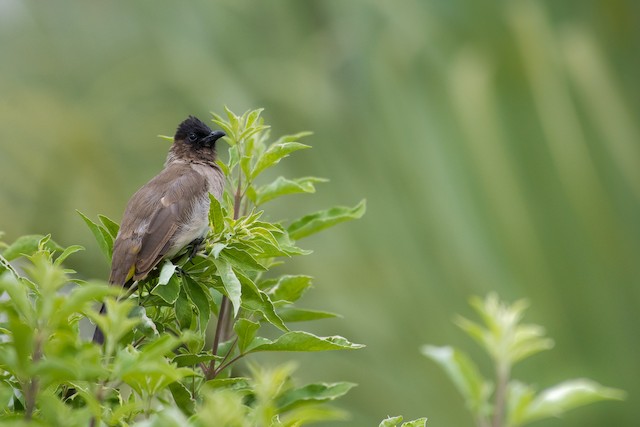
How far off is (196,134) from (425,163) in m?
2.98

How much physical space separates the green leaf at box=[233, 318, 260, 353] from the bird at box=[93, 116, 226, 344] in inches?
19.4

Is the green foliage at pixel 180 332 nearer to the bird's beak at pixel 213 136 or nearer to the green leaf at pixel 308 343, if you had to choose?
the green leaf at pixel 308 343

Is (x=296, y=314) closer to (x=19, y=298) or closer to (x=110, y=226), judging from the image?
(x=110, y=226)

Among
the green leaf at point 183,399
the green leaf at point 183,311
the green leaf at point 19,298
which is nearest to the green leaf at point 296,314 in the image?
the green leaf at point 183,311

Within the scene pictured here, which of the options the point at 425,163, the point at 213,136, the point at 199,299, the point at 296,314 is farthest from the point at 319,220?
the point at 425,163

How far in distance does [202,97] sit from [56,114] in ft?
3.24

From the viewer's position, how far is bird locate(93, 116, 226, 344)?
235 cm

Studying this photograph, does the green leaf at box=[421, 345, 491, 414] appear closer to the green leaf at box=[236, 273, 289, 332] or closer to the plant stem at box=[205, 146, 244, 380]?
the green leaf at box=[236, 273, 289, 332]

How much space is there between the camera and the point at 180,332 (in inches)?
72.5

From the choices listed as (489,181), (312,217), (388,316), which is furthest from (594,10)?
(312,217)

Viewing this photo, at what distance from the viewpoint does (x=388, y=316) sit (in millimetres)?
5781

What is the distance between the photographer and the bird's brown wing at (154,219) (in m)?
2.34

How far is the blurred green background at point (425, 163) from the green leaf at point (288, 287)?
3429 millimetres

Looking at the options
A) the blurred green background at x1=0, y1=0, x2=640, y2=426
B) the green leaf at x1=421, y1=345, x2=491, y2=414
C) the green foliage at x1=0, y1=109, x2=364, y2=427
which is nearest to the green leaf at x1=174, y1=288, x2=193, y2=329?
the green foliage at x1=0, y1=109, x2=364, y2=427
